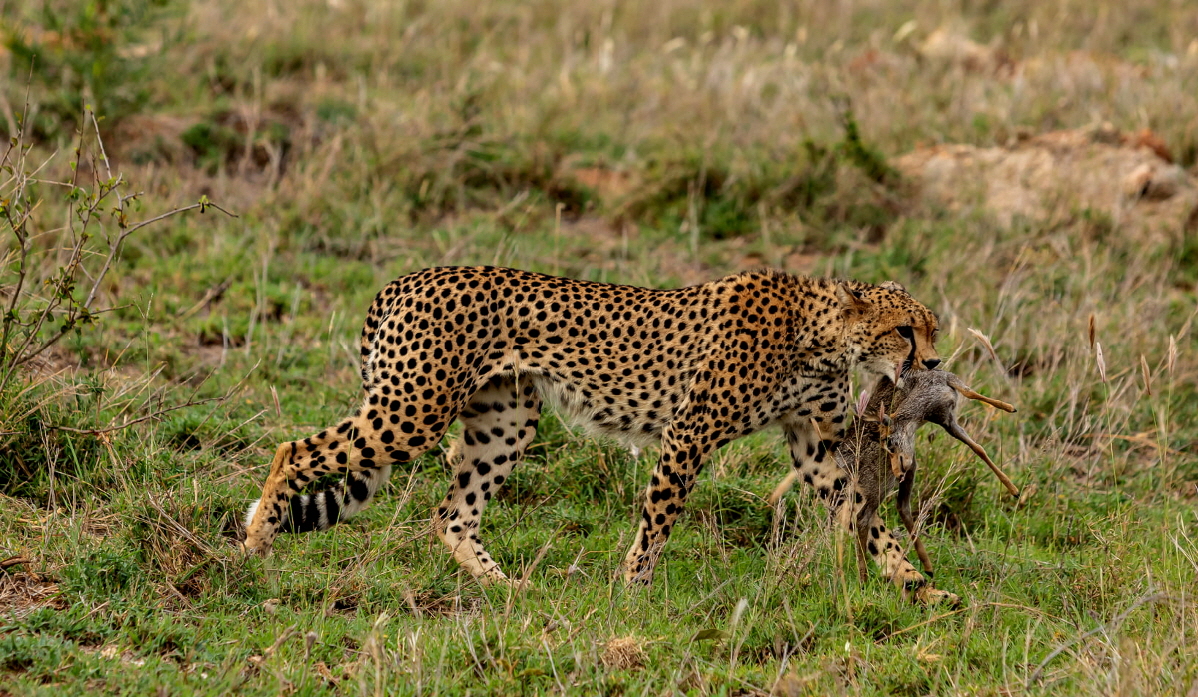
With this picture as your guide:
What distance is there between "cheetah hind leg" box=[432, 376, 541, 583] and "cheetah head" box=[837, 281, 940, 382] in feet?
4.25

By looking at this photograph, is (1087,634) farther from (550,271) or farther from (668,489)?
(550,271)

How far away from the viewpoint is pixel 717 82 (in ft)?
35.6

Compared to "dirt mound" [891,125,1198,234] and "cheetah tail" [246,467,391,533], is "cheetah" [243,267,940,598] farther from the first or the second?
"dirt mound" [891,125,1198,234]

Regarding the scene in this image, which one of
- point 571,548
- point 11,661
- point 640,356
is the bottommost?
point 571,548

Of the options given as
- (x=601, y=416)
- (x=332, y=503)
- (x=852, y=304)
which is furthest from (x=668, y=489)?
(x=332, y=503)

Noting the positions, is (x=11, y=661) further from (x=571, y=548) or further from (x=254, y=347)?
(x=254, y=347)

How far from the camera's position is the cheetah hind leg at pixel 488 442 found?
214 inches

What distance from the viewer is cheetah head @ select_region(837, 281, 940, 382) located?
5.11 metres

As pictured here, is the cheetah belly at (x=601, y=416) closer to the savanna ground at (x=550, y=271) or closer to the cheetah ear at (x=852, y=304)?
the savanna ground at (x=550, y=271)

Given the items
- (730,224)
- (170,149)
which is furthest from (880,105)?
(170,149)

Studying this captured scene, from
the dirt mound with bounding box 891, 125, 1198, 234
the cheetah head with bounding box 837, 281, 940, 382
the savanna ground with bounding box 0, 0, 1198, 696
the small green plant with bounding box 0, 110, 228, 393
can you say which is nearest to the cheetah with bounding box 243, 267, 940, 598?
the cheetah head with bounding box 837, 281, 940, 382

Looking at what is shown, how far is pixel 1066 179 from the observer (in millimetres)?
8758

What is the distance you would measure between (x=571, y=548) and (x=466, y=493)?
0.49 meters

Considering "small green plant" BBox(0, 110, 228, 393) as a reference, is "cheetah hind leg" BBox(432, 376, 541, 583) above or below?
below
